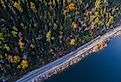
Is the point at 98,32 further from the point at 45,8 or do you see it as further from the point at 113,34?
the point at 45,8

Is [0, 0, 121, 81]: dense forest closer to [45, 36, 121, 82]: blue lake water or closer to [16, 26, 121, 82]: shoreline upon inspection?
[16, 26, 121, 82]: shoreline

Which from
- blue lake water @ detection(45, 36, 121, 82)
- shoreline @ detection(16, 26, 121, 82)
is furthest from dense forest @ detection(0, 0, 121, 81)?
blue lake water @ detection(45, 36, 121, 82)

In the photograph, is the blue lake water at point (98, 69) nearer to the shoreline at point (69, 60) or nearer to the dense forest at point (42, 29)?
the shoreline at point (69, 60)

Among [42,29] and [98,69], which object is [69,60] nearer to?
[98,69]

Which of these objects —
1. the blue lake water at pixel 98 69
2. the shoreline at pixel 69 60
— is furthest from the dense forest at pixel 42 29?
the blue lake water at pixel 98 69

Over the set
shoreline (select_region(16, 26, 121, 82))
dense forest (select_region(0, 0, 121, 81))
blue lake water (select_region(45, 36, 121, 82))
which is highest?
dense forest (select_region(0, 0, 121, 81))

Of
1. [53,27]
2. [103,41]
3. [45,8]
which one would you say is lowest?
[103,41]

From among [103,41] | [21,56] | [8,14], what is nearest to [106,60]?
[103,41]
